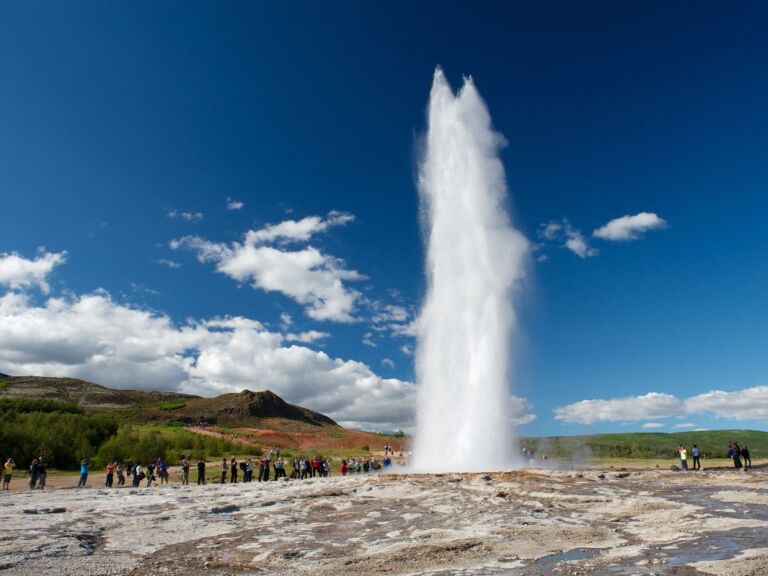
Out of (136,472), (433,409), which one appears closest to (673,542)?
(433,409)

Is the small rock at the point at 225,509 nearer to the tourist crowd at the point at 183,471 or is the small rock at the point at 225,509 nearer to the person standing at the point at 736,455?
the tourist crowd at the point at 183,471

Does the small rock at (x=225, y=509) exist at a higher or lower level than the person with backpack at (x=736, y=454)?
lower

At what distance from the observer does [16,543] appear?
12094mm

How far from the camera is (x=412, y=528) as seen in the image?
13.5 m

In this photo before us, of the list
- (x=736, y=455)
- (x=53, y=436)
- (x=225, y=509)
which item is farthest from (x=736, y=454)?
(x=53, y=436)

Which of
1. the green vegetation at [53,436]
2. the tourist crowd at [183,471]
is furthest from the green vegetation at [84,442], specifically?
the tourist crowd at [183,471]

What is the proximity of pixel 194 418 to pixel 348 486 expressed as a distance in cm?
7838

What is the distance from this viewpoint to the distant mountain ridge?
96812 millimetres

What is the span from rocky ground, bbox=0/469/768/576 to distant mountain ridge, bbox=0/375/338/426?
77945 mm

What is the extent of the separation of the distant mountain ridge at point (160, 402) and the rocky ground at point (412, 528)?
77.9 m

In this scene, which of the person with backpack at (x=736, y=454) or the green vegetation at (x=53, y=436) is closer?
the person with backpack at (x=736, y=454)

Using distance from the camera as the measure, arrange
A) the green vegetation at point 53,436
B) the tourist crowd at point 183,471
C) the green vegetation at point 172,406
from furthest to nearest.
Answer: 1. the green vegetation at point 172,406
2. the green vegetation at point 53,436
3. the tourist crowd at point 183,471

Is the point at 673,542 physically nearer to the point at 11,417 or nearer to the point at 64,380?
the point at 11,417

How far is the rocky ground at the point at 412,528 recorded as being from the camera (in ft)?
32.5
